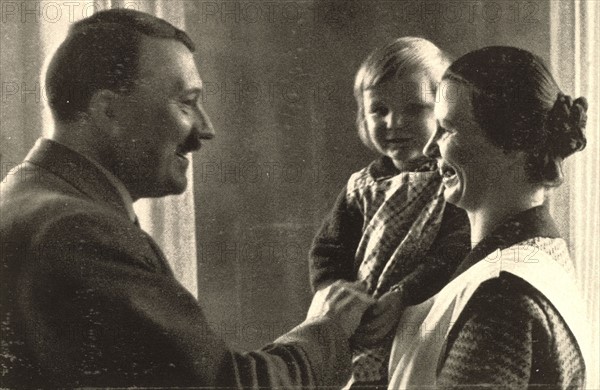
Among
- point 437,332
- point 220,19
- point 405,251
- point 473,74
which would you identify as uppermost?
point 220,19

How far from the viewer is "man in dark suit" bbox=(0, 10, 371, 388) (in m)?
0.89

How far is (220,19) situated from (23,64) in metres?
0.32

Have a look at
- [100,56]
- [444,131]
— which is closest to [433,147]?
[444,131]

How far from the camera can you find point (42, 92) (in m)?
1.03

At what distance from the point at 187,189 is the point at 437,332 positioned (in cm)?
44

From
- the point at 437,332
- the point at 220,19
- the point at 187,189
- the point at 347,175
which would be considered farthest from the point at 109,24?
the point at 437,332

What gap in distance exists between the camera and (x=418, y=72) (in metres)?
0.99

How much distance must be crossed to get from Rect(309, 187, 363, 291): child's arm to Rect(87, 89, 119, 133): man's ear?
353mm

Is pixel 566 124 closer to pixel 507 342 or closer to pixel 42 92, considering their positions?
pixel 507 342

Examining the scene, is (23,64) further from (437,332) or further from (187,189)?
(437,332)

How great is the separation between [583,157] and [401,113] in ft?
1.01

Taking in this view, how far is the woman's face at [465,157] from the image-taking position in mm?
978

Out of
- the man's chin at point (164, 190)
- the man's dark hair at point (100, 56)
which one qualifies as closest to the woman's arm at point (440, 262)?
the man's chin at point (164, 190)

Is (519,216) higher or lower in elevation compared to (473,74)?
lower
